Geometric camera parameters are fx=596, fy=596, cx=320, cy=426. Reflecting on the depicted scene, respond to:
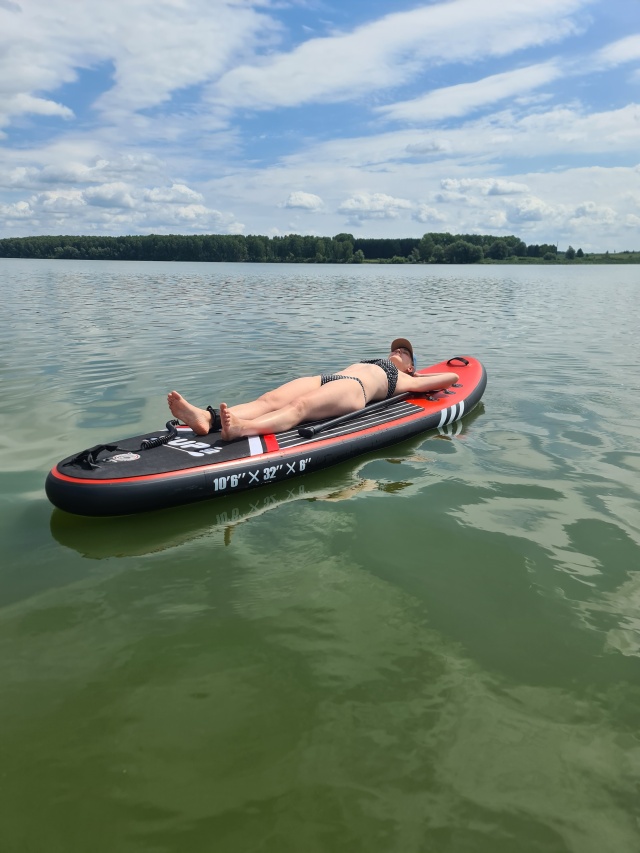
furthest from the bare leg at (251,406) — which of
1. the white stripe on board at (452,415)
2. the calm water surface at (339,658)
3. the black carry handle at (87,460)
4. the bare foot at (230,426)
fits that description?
the white stripe on board at (452,415)

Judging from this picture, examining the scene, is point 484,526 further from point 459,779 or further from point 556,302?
point 556,302

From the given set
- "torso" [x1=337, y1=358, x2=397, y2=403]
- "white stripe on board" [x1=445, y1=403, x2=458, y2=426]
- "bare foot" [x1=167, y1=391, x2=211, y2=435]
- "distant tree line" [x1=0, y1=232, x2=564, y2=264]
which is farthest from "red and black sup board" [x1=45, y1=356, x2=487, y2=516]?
"distant tree line" [x1=0, y1=232, x2=564, y2=264]

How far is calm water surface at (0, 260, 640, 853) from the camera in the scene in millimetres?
2312

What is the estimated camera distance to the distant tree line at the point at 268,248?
109 metres

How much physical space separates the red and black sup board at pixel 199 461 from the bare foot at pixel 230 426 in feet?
0.22

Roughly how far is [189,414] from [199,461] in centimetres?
66

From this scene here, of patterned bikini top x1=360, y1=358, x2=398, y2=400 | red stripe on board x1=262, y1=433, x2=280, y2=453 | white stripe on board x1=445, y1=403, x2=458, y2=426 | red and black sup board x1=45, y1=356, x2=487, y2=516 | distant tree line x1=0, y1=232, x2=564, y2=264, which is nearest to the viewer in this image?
red and black sup board x1=45, y1=356, x2=487, y2=516

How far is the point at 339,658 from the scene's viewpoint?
3.17 metres

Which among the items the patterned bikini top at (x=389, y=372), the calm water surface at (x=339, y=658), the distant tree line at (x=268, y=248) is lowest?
the calm water surface at (x=339, y=658)

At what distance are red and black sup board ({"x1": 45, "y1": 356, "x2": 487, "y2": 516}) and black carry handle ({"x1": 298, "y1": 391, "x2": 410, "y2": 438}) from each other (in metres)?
0.01

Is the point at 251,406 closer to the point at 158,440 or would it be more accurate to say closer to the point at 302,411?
the point at 302,411

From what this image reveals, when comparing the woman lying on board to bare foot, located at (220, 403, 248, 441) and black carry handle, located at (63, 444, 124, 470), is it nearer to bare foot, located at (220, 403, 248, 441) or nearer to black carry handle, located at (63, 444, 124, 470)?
bare foot, located at (220, 403, 248, 441)

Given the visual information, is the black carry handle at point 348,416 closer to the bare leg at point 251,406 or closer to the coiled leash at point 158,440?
the bare leg at point 251,406

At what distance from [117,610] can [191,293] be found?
91.8 feet
